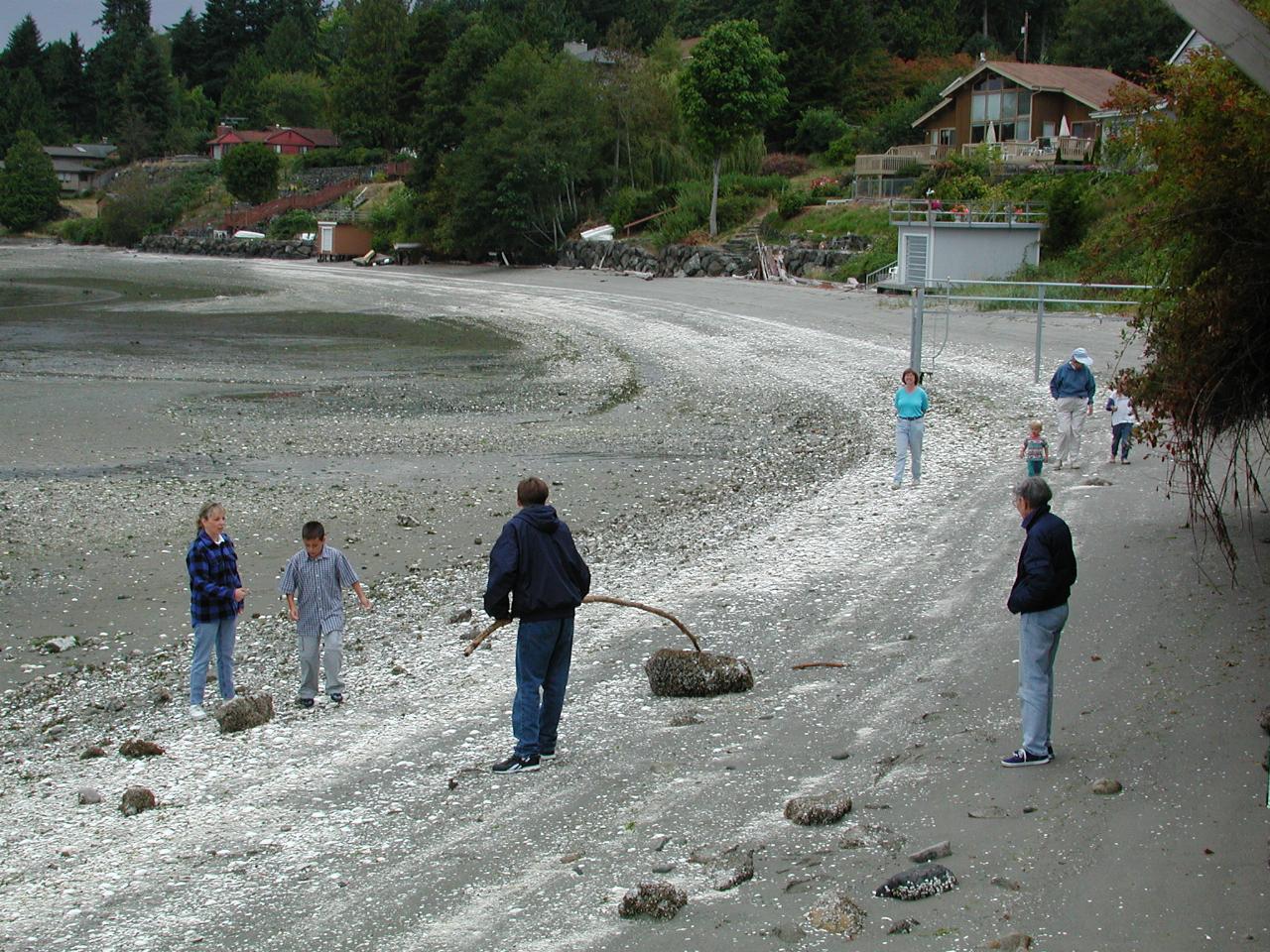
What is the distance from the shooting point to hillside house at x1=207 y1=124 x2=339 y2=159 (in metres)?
120

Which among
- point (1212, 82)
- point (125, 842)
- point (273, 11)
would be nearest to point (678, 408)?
point (1212, 82)

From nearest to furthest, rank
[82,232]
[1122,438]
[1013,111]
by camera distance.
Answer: [1122,438], [1013,111], [82,232]

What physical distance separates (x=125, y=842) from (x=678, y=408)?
1840 cm

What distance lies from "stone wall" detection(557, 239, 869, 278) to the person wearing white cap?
3320cm

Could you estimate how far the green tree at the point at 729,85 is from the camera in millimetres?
57188

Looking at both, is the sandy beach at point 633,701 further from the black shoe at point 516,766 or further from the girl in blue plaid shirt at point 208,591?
the girl in blue plaid shirt at point 208,591

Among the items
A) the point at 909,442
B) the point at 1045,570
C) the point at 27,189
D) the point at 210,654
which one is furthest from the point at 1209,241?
the point at 27,189

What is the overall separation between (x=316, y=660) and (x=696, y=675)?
300 cm

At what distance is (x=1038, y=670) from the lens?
760 centimetres

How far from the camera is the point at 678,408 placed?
81.8 feet

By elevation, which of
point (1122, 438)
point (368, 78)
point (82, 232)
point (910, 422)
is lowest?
point (1122, 438)

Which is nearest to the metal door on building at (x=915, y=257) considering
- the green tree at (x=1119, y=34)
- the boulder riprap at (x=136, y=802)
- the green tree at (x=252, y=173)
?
the green tree at (x=1119, y=34)

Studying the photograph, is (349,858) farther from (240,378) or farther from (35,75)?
(35,75)

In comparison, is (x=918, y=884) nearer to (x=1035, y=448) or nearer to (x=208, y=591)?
(x=208, y=591)
